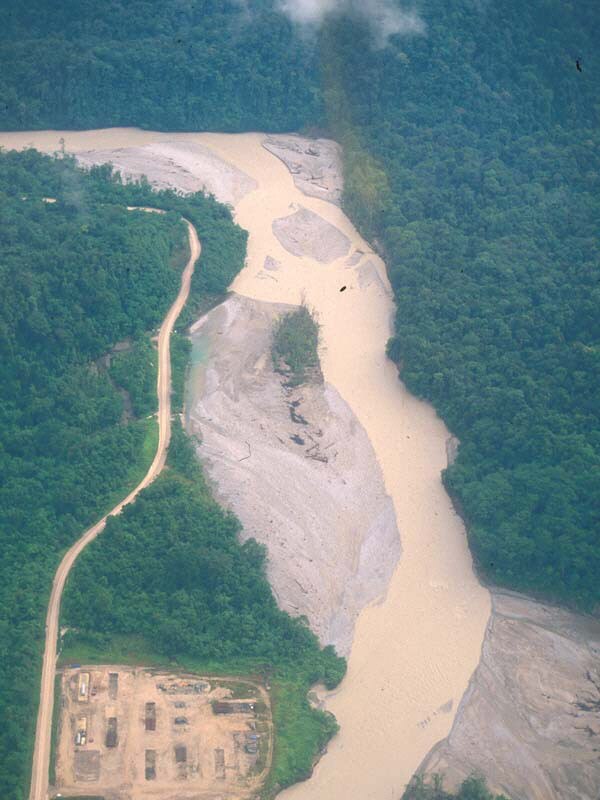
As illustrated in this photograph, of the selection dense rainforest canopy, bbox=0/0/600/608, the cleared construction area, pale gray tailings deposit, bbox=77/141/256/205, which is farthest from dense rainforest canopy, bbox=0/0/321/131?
the cleared construction area

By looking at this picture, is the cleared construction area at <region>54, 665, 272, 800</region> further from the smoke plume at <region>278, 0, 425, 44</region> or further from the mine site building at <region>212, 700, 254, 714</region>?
the smoke plume at <region>278, 0, 425, 44</region>

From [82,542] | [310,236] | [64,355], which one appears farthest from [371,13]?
[82,542]

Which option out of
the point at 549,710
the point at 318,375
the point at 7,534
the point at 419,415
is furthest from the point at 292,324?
the point at 549,710

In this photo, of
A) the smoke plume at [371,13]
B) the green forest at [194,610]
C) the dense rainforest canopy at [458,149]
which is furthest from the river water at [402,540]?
the smoke plume at [371,13]

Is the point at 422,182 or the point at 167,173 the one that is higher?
the point at 422,182

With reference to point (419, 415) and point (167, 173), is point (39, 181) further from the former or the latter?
point (419, 415)

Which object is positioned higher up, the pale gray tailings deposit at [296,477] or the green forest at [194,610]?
the pale gray tailings deposit at [296,477]

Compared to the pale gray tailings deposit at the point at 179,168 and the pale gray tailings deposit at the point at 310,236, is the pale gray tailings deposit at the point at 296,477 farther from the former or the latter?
the pale gray tailings deposit at the point at 179,168
